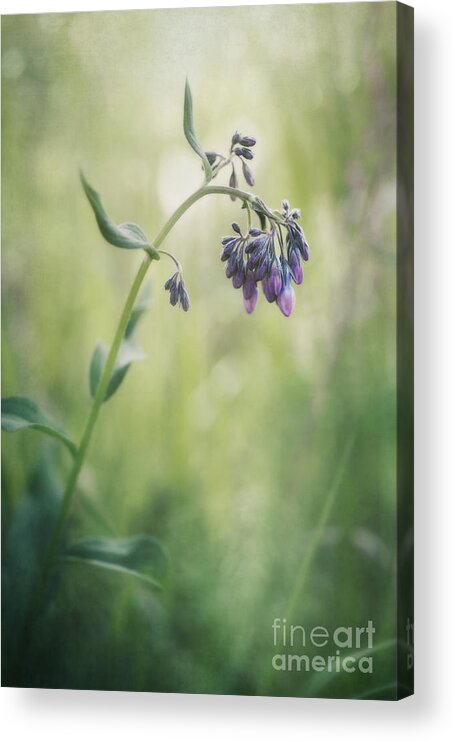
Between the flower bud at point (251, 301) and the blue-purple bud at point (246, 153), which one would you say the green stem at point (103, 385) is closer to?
the blue-purple bud at point (246, 153)

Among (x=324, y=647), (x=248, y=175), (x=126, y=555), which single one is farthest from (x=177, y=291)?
(x=324, y=647)

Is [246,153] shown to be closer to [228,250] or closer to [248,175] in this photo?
[248,175]

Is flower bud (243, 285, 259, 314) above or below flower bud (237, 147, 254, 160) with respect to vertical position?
below

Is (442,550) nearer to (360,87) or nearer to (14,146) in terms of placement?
(360,87)

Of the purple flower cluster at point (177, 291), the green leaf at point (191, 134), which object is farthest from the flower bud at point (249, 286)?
the green leaf at point (191, 134)

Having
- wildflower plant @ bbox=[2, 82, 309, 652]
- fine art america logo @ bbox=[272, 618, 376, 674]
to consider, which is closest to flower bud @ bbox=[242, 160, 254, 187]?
wildflower plant @ bbox=[2, 82, 309, 652]

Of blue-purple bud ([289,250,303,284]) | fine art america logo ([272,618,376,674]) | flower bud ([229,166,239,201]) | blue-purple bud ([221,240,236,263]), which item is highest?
flower bud ([229,166,239,201])

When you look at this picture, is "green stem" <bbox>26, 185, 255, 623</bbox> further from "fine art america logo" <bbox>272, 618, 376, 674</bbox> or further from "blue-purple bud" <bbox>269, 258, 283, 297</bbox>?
"fine art america logo" <bbox>272, 618, 376, 674</bbox>
